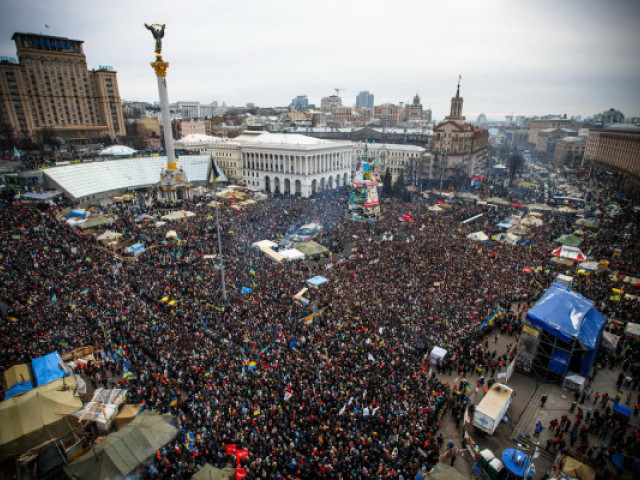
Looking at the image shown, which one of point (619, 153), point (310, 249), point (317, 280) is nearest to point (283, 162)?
point (310, 249)

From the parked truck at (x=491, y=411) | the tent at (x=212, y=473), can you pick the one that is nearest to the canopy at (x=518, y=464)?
the parked truck at (x=491, y=411)

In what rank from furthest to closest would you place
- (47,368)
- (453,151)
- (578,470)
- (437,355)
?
(453,151) < (437,355) < (47,368) < (578,470)

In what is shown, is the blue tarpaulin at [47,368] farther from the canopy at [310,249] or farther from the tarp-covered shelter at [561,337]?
the tarp-covered shelter at [561,337]

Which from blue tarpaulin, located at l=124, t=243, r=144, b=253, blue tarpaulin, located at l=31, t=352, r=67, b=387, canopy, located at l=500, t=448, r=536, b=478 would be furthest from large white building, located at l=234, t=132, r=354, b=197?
canopy, located at l=500, t=448, r=536, b=478

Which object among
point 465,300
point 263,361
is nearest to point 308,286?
point 263,361

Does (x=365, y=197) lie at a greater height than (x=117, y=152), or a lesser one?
lesser

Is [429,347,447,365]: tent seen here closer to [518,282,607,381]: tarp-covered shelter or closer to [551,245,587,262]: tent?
[518,282,607,381]: tarp-covered shelter

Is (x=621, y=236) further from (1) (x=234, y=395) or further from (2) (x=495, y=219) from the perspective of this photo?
(1) (x=234, y=395)

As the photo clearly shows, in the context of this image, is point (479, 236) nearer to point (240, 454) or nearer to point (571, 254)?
point (571, 254)
